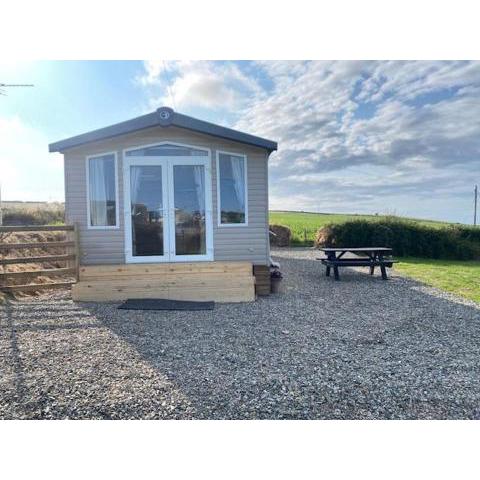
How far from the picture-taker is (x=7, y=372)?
3154 mm

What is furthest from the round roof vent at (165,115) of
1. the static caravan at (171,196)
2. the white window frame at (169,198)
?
the white window frame at (169,198)

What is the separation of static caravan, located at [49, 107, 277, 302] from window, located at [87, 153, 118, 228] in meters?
0.02

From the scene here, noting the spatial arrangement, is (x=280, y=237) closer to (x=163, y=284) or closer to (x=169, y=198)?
(x=169, y=198)

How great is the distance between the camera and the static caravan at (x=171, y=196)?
664 cm

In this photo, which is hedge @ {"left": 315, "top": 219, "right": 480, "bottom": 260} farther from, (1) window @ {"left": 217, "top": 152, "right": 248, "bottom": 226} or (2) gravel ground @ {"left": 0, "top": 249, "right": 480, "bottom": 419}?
(1) window @ {"left": 217, "top": 152, "right": 248, "bottom": 226}

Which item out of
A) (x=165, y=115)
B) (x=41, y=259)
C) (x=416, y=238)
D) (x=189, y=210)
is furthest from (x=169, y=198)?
(x=416, y=238)

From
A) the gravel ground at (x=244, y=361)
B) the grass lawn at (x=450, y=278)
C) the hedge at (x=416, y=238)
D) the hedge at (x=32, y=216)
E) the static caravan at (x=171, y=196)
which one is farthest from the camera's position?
the hedge at (x=32, y=216)

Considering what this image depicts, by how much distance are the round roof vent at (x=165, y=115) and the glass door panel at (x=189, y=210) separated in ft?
2.83

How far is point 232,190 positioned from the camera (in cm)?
687

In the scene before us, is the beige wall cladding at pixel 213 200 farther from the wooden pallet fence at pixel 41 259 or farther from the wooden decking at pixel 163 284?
the wooden decking at pixel 163 284

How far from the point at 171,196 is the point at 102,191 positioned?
1.41m
